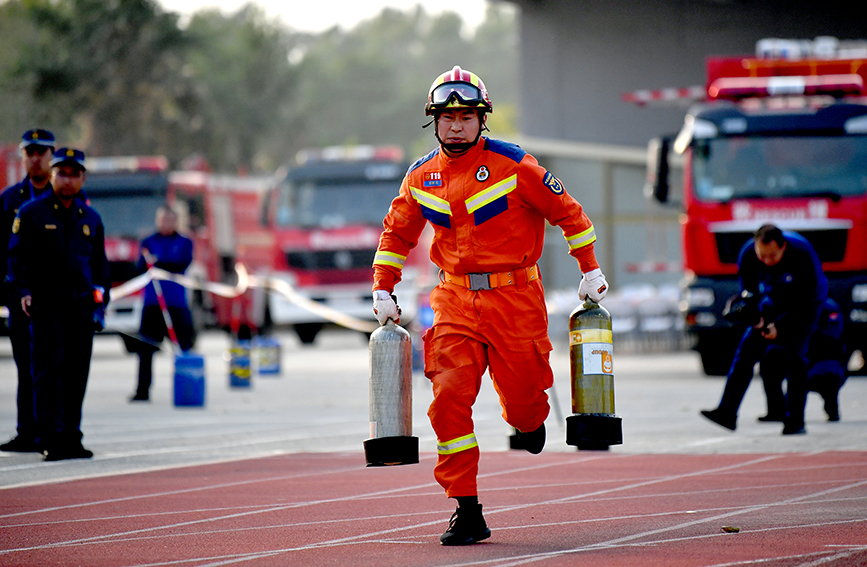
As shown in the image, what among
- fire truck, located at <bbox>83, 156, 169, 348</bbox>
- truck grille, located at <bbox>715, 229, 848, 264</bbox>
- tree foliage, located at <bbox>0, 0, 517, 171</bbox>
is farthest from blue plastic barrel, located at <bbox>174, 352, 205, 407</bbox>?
tree foliage, located at <bbox>0, 0, 517, 171</bbox>

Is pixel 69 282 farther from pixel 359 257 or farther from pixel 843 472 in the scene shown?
pixel 359 257

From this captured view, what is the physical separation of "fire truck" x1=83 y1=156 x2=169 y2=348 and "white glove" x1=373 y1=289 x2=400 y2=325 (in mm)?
17607

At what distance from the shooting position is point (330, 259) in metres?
24.9

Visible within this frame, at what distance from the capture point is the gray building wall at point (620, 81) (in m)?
31.1

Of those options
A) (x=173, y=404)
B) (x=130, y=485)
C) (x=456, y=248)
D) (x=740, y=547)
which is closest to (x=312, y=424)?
(x=173, y=404)

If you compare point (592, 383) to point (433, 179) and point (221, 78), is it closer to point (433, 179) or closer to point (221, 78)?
point (433, 179)

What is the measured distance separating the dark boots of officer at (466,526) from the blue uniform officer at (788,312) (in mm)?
4473

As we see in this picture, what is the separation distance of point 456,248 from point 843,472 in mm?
3046

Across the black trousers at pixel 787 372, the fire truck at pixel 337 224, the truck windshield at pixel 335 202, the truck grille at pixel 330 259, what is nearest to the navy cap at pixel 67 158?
the black trousers at pixel 787 372

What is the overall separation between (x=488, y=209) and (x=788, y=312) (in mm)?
4653

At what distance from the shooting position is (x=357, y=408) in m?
13.2

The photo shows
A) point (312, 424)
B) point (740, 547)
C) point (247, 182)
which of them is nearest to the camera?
point (740, 547)

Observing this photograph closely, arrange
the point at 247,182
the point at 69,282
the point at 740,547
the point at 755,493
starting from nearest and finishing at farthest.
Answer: the point at 740,547, the point at 755,493, the point at 69,282, the point at 247,182

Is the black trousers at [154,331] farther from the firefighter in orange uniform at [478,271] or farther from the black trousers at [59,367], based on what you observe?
the firefighter in orange uniform at [478,271]
